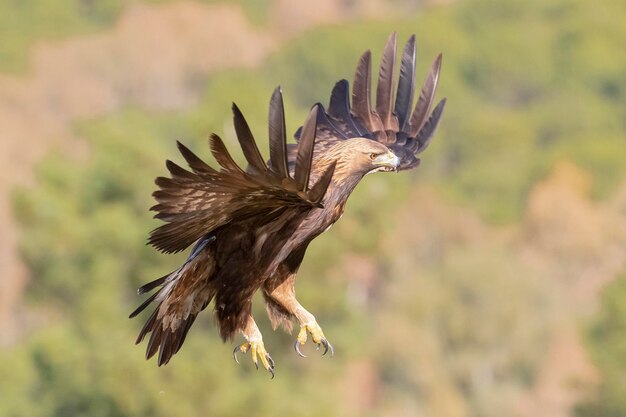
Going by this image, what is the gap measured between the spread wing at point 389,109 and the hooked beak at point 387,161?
1.00 metres

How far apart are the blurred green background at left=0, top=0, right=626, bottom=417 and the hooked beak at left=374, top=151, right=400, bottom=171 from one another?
819 inches

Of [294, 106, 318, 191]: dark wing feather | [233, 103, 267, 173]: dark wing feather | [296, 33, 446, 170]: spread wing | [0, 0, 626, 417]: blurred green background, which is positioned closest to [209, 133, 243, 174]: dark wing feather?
[233, 103, 267, 173]: dark wing feather

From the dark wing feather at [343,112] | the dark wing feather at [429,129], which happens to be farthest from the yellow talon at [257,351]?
the dark wing feather at [429,129]

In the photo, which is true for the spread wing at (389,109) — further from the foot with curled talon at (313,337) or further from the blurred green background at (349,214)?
the blurred green background at (349,214)

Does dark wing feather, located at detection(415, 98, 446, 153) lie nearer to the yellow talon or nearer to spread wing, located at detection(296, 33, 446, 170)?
spread wing, located at detection(296, 33, 446, 170)

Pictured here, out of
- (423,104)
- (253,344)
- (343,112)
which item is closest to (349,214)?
(423,104)

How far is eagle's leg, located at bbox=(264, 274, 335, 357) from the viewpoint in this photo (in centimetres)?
1188

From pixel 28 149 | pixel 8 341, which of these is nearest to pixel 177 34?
pixel 28 149

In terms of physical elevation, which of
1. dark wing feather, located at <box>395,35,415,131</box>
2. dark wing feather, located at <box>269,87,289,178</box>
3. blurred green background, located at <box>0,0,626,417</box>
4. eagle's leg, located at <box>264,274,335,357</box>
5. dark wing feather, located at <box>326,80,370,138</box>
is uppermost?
blurred green background, located at <box>0,0,626,417</box>

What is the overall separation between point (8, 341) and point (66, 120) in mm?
34449

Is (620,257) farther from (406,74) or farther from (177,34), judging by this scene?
(406,74)

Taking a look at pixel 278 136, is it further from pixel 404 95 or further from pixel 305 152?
pixel 404 95

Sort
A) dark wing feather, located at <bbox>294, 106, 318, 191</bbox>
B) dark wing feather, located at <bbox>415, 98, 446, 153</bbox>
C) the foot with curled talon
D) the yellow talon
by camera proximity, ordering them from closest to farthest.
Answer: dark wing feather, located at <bbox>294, 106, 318, 191</bbox> → the foot with curled talon → the yellow talon → dark wing feather, located at <bbox>415, 98, 446, 153</bbox>

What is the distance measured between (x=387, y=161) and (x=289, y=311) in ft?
4.08
